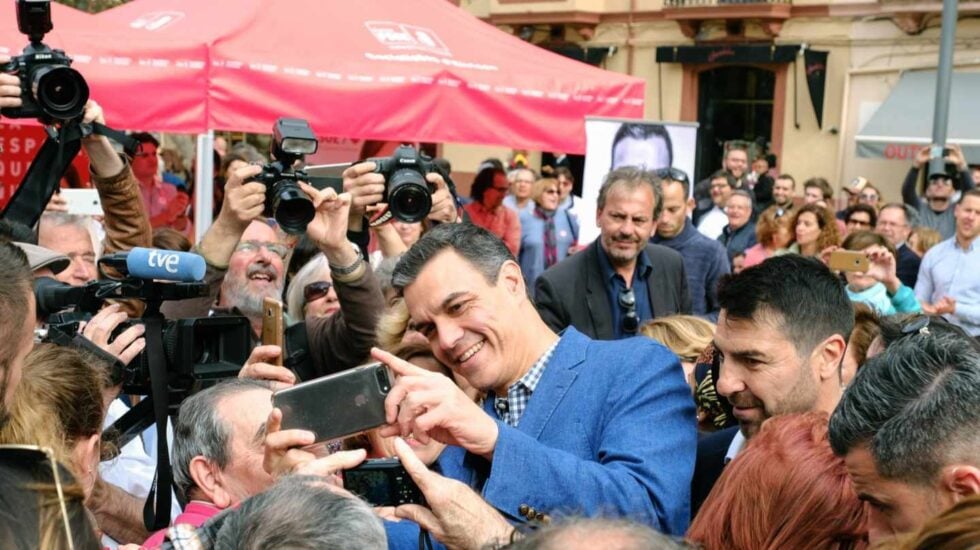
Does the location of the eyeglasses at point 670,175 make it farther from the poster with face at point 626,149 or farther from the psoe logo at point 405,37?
the psoe logo at point 405,37

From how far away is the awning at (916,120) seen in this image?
64.4 feet

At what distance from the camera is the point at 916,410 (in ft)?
7.57

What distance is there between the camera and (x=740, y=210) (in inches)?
432

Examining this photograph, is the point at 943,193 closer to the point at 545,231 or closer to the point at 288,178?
the point at 545,231

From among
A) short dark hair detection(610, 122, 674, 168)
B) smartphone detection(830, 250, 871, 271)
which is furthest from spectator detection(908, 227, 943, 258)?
smartphone detection(830, 250, 871, 271)

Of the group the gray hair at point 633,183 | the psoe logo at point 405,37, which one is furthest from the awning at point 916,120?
the gray hair at point 633,183

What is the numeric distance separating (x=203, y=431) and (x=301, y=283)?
2.39 metres

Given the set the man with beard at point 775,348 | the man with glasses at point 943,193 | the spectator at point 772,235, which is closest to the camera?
the man with beard at point 775,348

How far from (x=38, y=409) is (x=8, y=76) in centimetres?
188

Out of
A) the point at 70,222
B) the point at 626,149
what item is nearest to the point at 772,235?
the point at 626,149

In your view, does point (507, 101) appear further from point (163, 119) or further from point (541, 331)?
point (541, 331)

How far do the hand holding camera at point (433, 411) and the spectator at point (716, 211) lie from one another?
936cm

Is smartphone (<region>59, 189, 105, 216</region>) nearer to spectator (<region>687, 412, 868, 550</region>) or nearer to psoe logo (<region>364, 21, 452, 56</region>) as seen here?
psoe logo (<region>364, 21, 452, 56</region>)

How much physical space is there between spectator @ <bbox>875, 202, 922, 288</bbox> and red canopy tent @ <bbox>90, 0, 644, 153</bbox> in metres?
2.11
